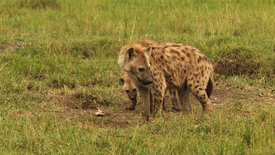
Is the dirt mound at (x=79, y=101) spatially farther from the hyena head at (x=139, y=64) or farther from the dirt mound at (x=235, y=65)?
the dirt mound at (x=235, y=65)

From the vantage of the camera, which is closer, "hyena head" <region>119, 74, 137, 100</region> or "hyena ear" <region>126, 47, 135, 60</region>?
"hyena ear" <region>126, 47, 135, 60</region>

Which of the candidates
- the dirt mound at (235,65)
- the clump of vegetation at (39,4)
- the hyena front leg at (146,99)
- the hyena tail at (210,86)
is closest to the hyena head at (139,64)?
the hyena front leg at (146,99)

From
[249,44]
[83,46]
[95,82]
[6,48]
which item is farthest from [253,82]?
[6,48]

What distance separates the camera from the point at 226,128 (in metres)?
4.32

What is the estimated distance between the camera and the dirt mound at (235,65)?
674 cm

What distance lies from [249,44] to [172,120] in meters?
3.05

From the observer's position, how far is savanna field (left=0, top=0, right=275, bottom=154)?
393 centimetres

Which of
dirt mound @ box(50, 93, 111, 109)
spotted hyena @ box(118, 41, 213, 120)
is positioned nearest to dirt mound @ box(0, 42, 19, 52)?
dirt mound @ box(50, 93, 111, 109)

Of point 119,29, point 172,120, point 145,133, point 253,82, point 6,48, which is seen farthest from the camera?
point 119,29

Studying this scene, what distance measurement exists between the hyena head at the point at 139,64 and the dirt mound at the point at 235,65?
217cm

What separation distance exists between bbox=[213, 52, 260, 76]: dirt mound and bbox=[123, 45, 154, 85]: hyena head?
7.12 ft

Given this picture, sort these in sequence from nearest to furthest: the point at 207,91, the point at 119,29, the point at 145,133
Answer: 1. the point at 145,133
2. the point at 207,91
3. the point at 119,29

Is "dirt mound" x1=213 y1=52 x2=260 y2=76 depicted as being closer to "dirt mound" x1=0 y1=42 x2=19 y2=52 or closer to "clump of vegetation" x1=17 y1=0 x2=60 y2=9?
"dirt mound" x1=0 y1=42 x2=19 y2=52

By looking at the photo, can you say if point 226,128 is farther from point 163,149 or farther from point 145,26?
point 145,26
